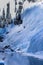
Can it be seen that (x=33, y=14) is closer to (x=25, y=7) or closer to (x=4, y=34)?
(x=25, y=7)

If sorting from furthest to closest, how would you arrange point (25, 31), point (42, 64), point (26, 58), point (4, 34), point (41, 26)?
point (4, 34), point (25, 31), point (41, 26), point (26, 58), point (42, 64)

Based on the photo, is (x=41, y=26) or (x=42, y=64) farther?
(x=41, y=26)

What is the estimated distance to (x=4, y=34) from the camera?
250cm

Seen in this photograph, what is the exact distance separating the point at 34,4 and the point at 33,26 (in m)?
0.32

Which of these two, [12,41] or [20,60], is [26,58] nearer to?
[20,60]

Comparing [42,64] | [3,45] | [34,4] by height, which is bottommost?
[42,64]

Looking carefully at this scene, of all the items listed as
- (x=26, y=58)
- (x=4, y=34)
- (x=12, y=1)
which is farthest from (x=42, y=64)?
(x=12, y=1)

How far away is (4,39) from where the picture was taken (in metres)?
2.44

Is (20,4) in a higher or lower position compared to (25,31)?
higher

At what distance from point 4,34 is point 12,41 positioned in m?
0.21

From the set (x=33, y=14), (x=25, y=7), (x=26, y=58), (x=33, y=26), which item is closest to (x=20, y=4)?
(x=25, y=7)

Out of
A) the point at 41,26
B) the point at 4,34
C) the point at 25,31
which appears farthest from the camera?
the point at 4,34

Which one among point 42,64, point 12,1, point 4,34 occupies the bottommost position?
point 42,64

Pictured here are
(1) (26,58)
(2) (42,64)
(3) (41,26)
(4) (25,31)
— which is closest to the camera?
(2) (42,64)
